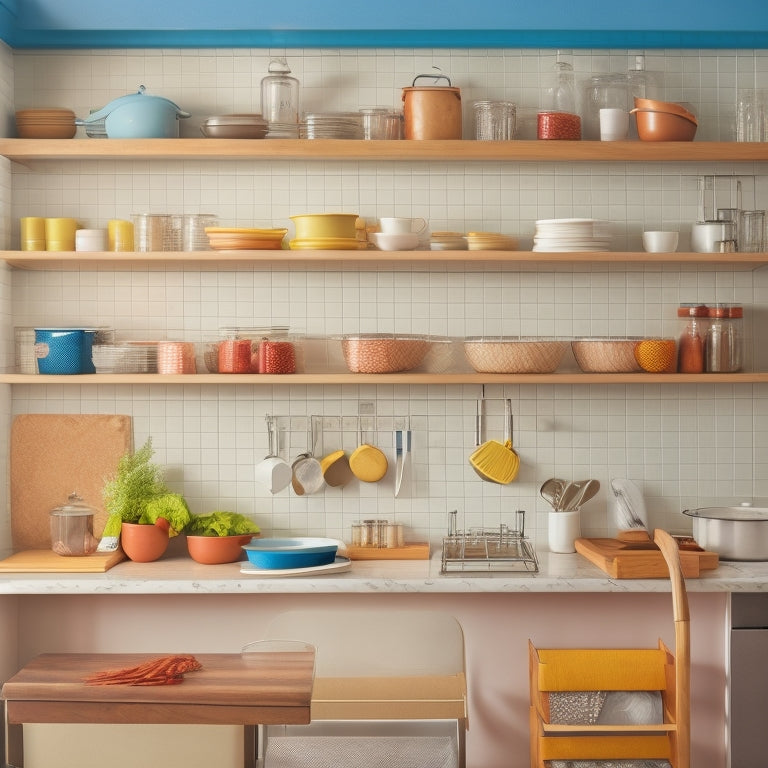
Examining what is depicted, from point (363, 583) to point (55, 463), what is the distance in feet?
4.10

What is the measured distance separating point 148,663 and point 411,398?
1476 millimetres

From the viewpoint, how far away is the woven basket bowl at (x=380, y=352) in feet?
11.4

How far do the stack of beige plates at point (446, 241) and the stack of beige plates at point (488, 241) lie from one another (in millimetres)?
40

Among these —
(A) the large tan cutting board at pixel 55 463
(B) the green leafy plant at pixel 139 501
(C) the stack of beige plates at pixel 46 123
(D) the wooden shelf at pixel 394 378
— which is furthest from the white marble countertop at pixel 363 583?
(C) the stack of beige plates at pixel 46 123

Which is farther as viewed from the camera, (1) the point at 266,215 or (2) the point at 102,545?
(1) the point at 266,215

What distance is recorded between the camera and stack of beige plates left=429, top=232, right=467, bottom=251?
11.6 feet

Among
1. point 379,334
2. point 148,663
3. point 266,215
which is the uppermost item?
point 266,215

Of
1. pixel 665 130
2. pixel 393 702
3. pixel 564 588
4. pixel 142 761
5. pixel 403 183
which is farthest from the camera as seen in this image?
pixel 403 183

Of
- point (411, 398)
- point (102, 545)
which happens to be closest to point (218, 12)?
point (411, 398)

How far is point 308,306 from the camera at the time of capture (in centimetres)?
375

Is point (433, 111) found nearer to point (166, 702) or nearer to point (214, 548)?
point (214, 548)

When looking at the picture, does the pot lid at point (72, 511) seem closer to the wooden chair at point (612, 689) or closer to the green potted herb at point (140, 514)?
the green potted herb at point (140, 514)

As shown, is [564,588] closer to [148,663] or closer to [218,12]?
[148,663]

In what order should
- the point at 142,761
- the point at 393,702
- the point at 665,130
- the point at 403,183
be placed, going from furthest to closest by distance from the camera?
the point at 403,183, the point at 665,130, the point at 393,702, the point at 142,761
